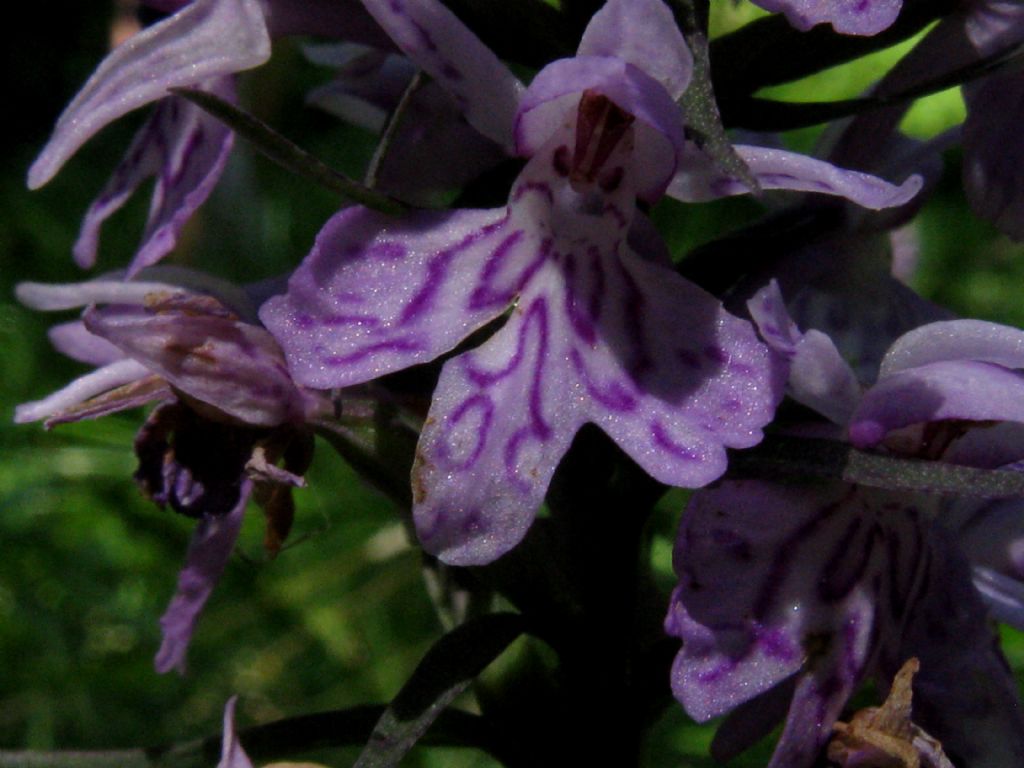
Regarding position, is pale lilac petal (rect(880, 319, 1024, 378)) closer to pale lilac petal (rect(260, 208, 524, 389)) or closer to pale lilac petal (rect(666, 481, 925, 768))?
pale lilac petal (rect(666, 481, 925, 768))

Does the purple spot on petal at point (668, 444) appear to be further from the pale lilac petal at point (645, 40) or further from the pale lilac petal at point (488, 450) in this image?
the pale lilac petal at point (645, 40)

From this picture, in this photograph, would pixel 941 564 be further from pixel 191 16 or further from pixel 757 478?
pixel 191 16

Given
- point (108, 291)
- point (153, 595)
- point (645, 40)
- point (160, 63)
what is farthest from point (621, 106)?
point (153, 595)

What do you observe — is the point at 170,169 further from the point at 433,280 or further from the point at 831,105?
the point at 831,105

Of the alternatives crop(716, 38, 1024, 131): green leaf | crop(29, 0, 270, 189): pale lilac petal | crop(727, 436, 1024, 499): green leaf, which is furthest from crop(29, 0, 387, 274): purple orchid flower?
crop(727, 436, 1024, 499): green leaf

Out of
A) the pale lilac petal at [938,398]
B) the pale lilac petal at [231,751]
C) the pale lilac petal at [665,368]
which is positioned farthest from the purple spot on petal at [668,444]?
the pale lilac petal at [231,751]

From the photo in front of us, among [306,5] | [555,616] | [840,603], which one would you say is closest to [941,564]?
[840,603]

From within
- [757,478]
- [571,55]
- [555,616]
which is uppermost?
[571,55]
